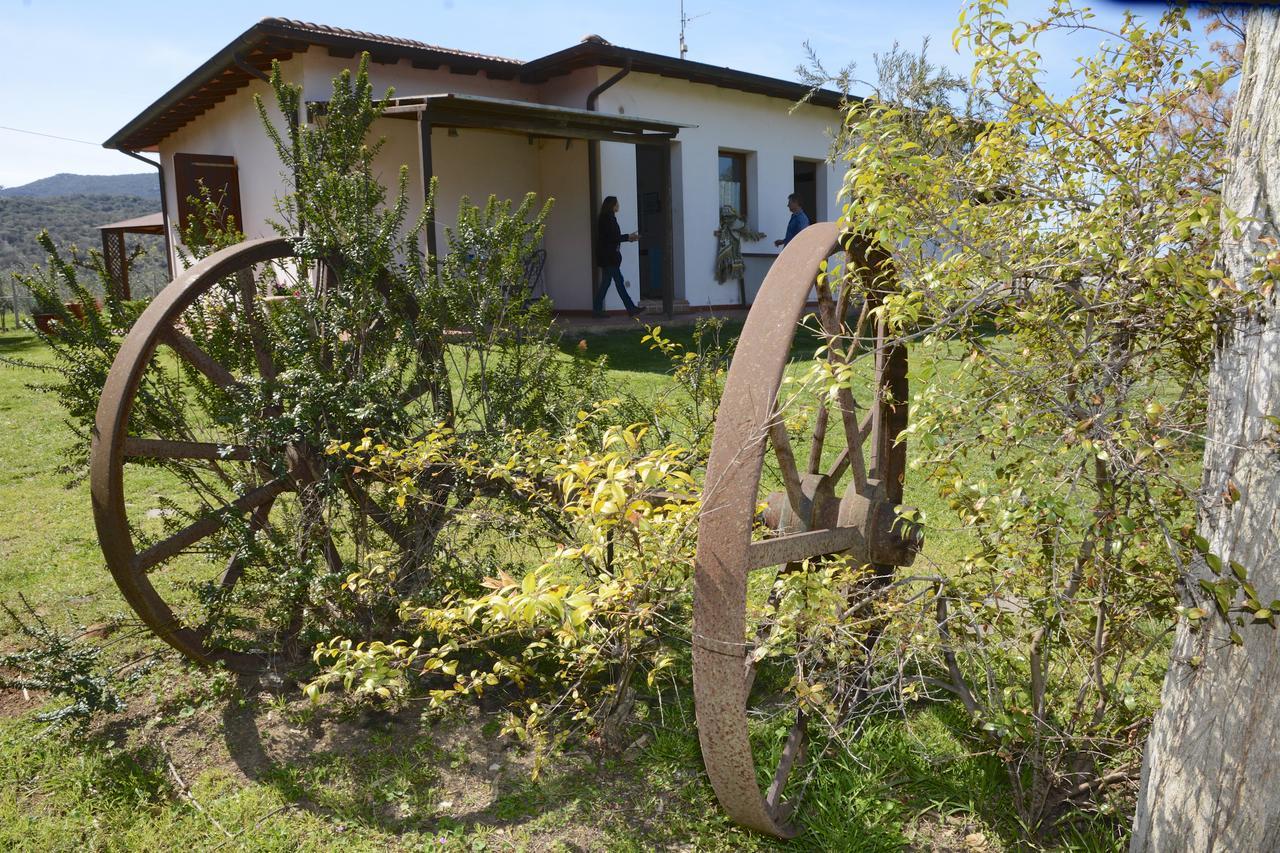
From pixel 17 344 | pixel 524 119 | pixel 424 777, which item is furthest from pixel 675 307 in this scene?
pixel 424 777

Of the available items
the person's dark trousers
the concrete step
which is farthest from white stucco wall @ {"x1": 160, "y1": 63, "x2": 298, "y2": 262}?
the concrete step

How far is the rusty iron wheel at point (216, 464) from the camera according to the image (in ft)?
9.86

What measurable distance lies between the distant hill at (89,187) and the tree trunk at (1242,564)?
203 feet

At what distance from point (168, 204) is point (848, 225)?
54.6 feet

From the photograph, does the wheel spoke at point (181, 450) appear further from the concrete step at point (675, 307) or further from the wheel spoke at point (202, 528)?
the concrete step at point (675, 307)

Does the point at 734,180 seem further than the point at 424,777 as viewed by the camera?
Yes

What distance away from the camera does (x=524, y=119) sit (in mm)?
11578

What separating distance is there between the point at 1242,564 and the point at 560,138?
1256 centimetres

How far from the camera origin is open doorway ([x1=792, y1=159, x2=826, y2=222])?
57.0 feet

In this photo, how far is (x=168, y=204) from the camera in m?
16.4

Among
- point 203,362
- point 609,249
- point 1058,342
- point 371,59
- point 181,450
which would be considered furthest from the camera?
point 609,249

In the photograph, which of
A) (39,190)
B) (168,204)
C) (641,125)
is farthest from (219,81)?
(39,190)

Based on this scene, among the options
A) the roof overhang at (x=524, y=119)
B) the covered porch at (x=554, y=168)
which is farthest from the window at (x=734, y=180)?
the roof overhang at (x=524, y=119)

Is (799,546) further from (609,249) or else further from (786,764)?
(609,249)
